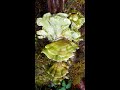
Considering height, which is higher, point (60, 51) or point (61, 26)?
point (61, 26)

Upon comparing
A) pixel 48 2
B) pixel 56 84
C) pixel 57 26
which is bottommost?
pixel 56 84

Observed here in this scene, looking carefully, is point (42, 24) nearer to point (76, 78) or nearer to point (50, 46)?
point (50, 46)

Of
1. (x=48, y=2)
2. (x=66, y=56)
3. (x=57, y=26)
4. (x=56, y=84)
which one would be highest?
(x=48, y=2)

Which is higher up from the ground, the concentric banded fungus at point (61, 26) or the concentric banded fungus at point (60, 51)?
the concentric banded fungus at point (61, 26)

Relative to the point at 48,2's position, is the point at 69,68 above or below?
below

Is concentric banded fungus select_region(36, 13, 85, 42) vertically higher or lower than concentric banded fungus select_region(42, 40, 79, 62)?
higher
